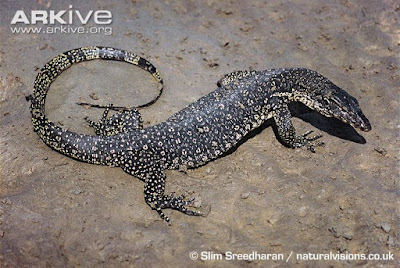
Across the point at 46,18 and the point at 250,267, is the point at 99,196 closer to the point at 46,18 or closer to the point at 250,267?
the point at 250,267

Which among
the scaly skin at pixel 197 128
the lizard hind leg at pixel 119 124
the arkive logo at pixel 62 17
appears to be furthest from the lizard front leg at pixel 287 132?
the arkive logo at pixel 62 17

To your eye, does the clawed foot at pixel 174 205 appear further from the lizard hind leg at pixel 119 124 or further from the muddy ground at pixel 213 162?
the lizard hind leg at pixel 119 124

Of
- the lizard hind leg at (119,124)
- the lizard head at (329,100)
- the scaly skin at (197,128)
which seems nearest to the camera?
the scaly skin at (197,128)

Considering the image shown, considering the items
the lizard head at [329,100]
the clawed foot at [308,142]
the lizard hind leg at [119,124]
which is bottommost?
the clawed foot at [308,142]

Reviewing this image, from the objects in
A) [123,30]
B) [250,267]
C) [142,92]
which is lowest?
[250,267]

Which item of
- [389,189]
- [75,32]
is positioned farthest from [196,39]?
[389,189]

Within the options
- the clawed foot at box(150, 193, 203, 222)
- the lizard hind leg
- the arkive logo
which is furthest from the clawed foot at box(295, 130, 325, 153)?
the arkive logo

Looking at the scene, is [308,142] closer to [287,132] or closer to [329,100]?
[287,132]
